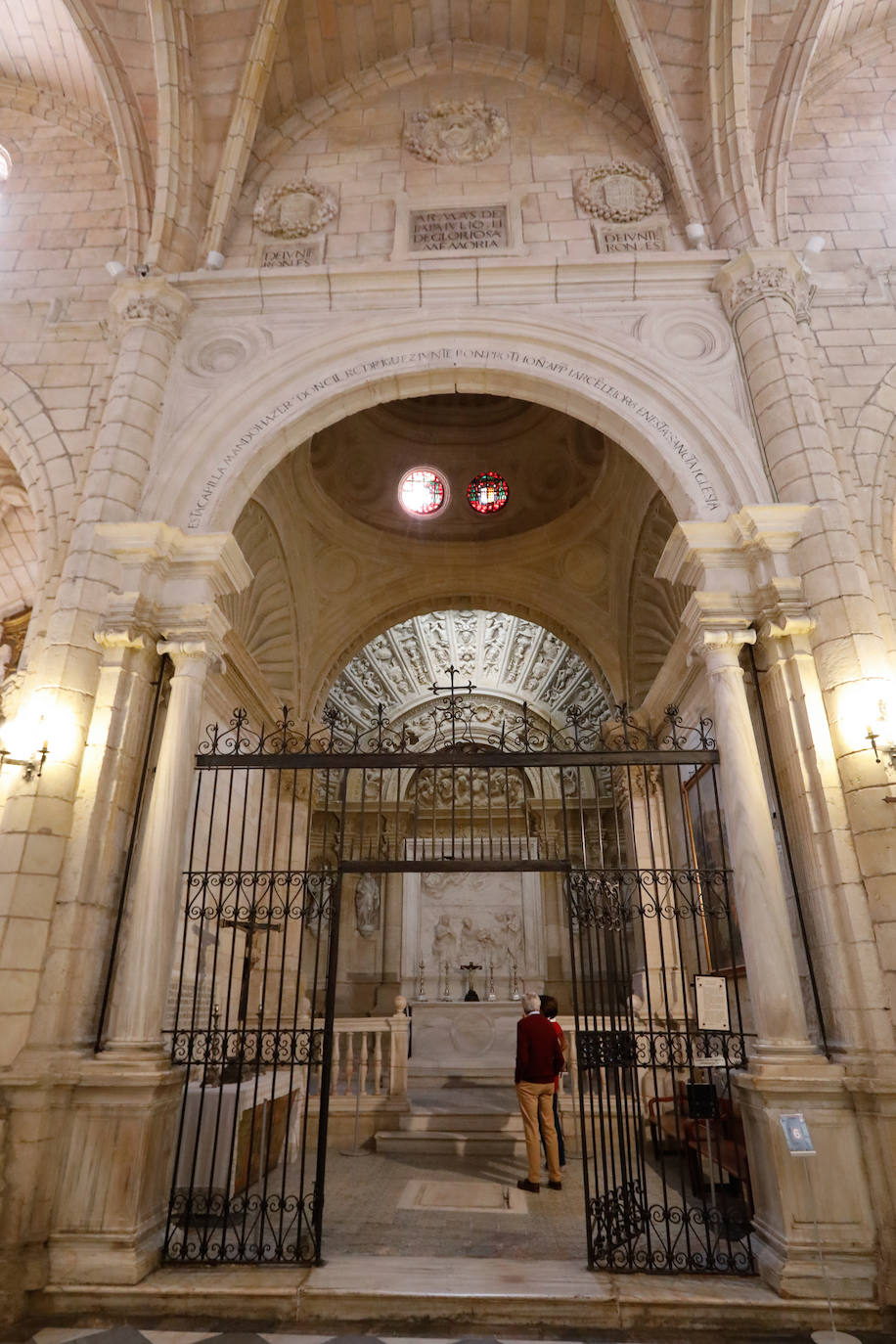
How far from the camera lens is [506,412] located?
14.5 metres

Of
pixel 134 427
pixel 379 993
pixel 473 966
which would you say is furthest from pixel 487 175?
pixel 379 993

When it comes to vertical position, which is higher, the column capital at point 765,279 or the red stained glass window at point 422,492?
the red stained glass window at point 422,492

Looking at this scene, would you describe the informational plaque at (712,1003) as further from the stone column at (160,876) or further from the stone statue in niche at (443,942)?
the stone statue in niche at (443,942)

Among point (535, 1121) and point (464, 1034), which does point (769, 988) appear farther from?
point (464, 1034)

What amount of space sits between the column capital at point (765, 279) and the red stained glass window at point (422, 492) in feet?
23.9

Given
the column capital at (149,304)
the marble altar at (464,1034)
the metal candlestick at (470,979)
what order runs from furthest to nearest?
the metal candlestick at (470,979), the marble altar at (464,1034), the column capital at (149,304)

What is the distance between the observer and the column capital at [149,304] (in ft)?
25.3

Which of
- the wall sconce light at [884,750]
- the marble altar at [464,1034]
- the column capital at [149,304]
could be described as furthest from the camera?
the marble altar at [464,1034]

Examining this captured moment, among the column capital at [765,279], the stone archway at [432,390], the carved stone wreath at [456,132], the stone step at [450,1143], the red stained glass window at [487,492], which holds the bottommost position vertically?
the stone step at [450,1143]

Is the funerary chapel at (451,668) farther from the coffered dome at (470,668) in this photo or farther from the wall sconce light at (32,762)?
the coffered dome at (470,668)

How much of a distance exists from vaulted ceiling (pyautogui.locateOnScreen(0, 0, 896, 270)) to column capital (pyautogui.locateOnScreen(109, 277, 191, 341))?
58 centimetres

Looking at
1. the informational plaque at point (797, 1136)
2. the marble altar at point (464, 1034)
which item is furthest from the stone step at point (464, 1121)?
the informational plaque at point (797, 1136)

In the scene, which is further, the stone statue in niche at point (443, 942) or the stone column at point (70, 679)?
the stone statue in niche at point (443, 942)

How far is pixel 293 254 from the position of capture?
28.0 feet
